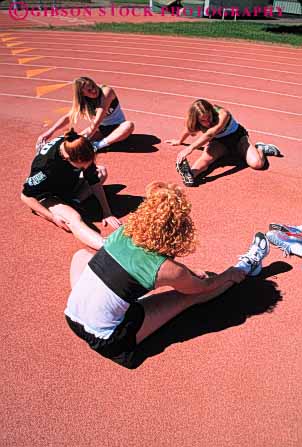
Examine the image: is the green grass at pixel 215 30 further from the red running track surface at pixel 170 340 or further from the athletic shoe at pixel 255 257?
the athletic shoe at pixel 255 257

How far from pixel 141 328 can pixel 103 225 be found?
1678 mm

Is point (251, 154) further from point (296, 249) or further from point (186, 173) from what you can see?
point (296, 249)

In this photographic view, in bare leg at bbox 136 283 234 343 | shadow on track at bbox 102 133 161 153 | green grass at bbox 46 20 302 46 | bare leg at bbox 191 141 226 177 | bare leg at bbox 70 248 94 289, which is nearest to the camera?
bare leg at bbox 136 283 234 343

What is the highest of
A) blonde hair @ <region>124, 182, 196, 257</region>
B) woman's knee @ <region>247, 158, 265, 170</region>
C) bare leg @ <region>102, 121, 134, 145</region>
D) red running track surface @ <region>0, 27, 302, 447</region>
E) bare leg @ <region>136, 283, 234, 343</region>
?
blonde hair @ <region>124, 182, 196, 257</region>

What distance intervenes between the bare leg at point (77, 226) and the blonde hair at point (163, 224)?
53.3 inches

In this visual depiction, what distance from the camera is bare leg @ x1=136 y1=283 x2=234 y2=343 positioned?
Result: 9.61 feet

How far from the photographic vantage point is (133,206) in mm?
4664

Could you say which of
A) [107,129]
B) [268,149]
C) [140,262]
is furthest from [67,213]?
[268,149]

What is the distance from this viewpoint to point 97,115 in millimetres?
5508

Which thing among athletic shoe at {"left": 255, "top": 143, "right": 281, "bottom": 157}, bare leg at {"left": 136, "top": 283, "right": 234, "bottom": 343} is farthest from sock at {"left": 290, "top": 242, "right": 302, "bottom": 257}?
athletic shoe at {"left": 255, "top": 143, "right": 281, "bottom": 157}

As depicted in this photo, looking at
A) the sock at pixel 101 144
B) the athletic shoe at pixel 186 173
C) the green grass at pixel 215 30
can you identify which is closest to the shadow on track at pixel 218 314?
the athletic shoe at pixel 186 173

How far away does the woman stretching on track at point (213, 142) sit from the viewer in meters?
4.95

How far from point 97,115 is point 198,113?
54.8 inches

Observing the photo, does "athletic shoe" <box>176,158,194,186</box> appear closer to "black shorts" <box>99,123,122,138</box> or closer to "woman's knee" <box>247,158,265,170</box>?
"woman's knee" <box>247,158,265,170</box>
